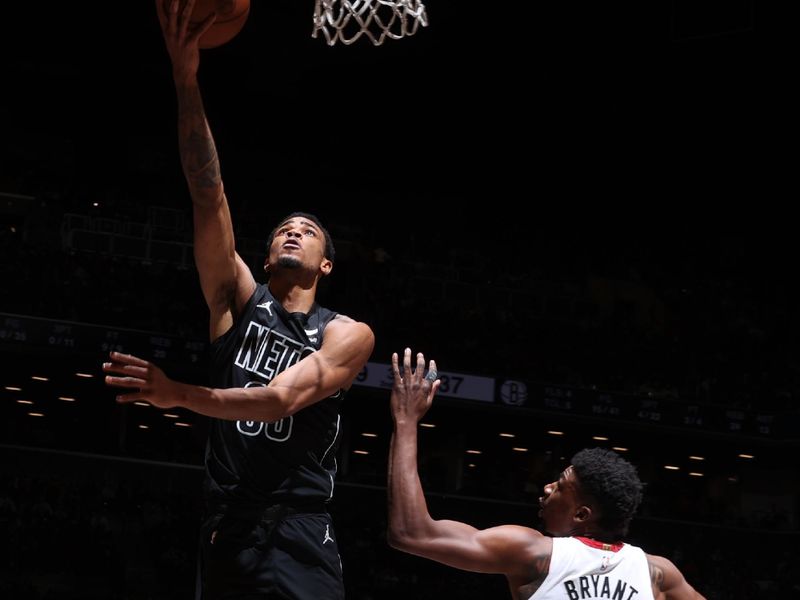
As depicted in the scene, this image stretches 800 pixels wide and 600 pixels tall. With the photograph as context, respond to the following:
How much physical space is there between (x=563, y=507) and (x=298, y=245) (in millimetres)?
1249

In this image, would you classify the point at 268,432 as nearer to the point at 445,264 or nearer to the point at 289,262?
the point at 289,262

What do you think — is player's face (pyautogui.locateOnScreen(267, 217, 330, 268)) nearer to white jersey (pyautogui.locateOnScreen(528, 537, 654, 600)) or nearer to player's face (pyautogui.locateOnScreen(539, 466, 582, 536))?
player's face (pyautogui.locateOnScreen(539, 466, 582, 536))

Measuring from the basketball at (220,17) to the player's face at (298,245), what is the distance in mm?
665

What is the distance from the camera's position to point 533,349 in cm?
1688

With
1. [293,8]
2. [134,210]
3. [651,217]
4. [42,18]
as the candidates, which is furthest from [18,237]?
[651,217]

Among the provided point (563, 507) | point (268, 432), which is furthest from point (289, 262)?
point (563, 507)

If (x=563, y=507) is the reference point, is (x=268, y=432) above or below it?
above

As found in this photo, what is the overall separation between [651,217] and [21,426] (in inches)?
465

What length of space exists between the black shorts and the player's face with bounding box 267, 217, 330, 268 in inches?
33.8

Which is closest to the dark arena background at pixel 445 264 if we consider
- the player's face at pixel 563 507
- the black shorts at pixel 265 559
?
the black shorts at pixel 265 559

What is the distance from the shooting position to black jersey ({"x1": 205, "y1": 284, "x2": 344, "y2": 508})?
3178 millimetres

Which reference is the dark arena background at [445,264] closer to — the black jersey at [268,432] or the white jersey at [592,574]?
the black jersey at [268,432]

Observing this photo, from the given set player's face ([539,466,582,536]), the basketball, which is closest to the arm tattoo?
the basketball

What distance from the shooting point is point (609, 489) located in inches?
117
